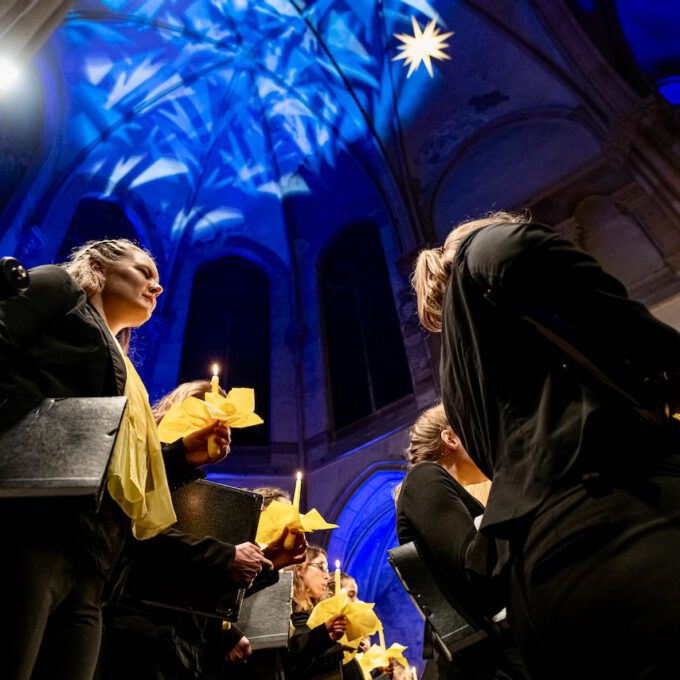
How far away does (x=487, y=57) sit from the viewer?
1010 centimetres

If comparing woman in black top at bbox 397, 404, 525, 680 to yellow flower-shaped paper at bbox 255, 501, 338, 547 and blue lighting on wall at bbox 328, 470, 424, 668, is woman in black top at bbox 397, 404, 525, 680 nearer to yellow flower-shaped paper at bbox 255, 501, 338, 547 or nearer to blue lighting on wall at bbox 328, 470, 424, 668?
yellow flower-shaped paper at bbox 255, 501, 338, 547

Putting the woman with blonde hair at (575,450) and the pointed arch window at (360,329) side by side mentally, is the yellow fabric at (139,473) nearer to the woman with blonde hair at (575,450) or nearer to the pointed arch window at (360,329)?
the woman with blonde hair at (575,450)

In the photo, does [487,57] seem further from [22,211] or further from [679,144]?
[22,211]

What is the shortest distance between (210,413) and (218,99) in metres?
12.6

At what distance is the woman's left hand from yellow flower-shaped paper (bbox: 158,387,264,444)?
0.07 ft

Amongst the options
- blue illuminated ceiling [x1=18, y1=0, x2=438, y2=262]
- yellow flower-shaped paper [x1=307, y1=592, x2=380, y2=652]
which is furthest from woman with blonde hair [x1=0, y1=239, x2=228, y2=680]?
blue illuminated ceiling [x1=18, y1=0, x2=438, y2=262]

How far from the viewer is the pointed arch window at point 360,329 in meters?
9.92

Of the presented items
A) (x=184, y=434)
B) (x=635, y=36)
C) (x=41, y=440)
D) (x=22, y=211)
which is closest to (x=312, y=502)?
(x=22, y=211)

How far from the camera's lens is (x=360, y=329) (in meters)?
11.0

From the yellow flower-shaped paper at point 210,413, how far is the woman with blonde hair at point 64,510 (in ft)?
0.67

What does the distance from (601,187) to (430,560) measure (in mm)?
7908

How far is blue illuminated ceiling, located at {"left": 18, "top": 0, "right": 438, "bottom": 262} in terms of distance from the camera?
10391 mm

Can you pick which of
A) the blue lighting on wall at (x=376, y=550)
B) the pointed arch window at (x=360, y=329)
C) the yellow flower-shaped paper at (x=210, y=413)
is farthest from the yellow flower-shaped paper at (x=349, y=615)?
the pointed arch window at (x=360, y=329)

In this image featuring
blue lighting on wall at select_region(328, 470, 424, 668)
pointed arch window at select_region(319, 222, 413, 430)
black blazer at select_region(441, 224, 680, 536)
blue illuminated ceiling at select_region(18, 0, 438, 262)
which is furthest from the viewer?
blue illuminated ceiling at select_region(18, 0, 438, 262)
